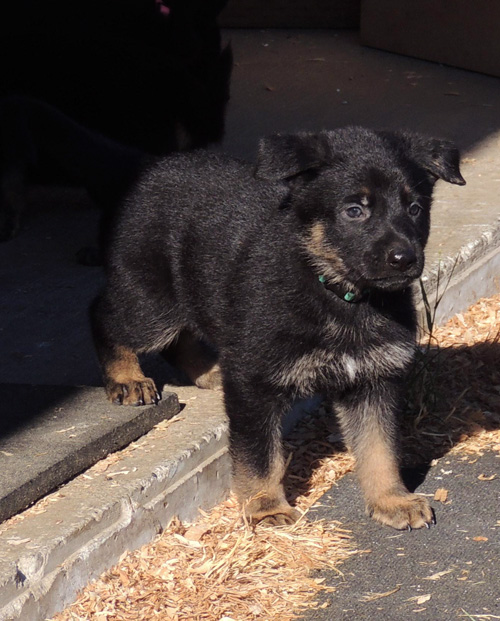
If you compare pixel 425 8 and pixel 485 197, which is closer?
pixel 485 197

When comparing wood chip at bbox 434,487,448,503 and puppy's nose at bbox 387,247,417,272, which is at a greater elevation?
puppy's nose at bbox 387,247,417,272

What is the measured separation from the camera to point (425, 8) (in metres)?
9.02

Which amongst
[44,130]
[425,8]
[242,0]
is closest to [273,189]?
[44,130]

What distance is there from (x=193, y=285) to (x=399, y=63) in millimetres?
5791

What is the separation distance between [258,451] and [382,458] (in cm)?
47

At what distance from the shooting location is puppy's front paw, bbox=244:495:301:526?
3.73 m

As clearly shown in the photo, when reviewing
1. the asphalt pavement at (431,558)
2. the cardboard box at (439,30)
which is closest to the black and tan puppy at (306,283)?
the asphalt pavement at (431,558)

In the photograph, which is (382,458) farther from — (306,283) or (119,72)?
(119,72)

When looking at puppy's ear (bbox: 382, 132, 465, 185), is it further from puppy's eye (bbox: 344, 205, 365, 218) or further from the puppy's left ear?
puppy's eye (bbox: 344, 205, 365, 218)

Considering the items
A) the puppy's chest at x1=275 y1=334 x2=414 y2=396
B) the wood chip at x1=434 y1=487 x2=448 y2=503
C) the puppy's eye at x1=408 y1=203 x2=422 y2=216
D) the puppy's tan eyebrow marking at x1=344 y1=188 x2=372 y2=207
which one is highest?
the puppy's tan eyebrow marking at x1=344 y1=188 x2=372 y2=207

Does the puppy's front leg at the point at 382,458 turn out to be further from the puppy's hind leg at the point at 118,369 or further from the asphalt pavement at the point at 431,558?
the puppy's hind leg at the point at 118,369

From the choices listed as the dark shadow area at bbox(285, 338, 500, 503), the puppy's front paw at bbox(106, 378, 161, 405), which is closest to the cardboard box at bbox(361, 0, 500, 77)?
the dark shadow area at bbox(285, 338, 500, 503)

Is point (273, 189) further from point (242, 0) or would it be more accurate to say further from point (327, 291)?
point (242, 0)

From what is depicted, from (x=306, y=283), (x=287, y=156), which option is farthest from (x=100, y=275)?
(x=287, y=156)
